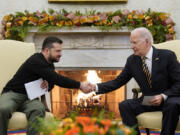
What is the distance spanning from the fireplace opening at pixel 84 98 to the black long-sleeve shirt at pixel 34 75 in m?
1.63

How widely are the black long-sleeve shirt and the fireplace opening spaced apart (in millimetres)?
1626

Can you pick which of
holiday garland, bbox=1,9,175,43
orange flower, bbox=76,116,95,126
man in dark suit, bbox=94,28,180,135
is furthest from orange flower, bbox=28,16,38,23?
orange flower, bbox=76,116,95,126

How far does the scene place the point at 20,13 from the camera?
12.0ft

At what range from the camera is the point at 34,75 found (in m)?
2.51

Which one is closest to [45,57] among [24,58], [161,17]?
[24,58]

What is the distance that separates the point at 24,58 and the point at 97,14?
1.36 metres

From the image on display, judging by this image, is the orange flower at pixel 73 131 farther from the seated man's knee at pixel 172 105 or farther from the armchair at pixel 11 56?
the armchair at pixel 11 56

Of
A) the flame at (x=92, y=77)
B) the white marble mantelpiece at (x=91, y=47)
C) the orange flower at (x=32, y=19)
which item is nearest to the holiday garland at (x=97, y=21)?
the orange flower at (x=32, y=19)

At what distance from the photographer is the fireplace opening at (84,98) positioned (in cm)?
416

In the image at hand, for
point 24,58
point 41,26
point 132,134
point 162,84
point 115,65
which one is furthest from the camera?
point 115,65

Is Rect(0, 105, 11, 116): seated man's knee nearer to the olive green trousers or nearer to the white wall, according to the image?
the olive green trousers

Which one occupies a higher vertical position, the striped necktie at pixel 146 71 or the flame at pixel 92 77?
the striped necktie at pixel 146 71

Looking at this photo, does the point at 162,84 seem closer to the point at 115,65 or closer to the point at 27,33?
the point at 115,65

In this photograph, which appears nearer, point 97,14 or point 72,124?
point 72,124
